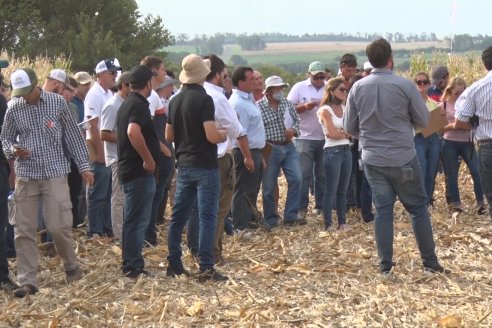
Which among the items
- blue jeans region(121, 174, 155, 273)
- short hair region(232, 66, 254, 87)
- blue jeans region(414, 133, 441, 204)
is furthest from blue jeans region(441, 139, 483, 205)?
blue jeans region(121, 174, 155, 273)

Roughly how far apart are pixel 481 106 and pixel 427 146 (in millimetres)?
2619

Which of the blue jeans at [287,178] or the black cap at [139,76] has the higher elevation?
the black cap at [139,76]

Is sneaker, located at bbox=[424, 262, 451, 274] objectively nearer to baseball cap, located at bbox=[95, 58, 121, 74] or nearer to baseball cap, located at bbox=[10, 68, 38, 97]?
baseball cap, located at bbox=[10, 68, 38, 97]

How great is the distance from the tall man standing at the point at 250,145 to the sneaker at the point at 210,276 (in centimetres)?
254

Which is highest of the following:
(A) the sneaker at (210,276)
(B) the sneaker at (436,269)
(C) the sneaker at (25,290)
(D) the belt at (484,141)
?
(D) the belt at (484,141)

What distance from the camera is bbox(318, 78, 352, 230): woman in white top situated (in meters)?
11.8

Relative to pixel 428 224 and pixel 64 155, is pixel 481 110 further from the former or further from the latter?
pixel 64 155

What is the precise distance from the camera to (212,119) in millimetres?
8867

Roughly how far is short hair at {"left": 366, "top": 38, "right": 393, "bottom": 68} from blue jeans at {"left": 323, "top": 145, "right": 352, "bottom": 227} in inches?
120

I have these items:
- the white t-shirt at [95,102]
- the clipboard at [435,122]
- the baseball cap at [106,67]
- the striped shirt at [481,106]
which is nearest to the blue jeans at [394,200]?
the striped shirt at [481,106]

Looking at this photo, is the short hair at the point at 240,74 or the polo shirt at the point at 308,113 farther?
the polo shirt at the point at 308,113

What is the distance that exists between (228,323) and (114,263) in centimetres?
244

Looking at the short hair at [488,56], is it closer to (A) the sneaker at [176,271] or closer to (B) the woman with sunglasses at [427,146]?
(B) the woman with sunglasses at [427,146]

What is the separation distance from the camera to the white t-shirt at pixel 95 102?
10992mm
